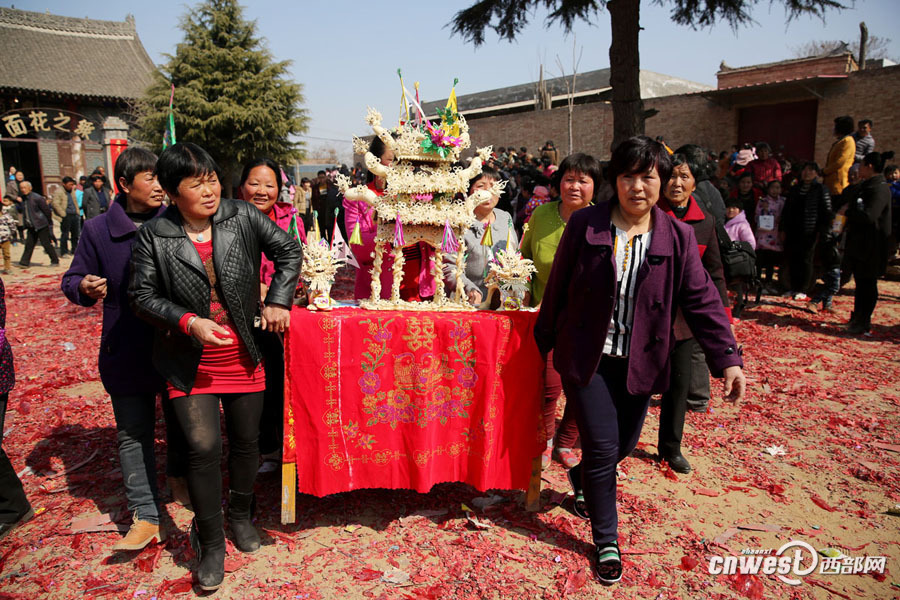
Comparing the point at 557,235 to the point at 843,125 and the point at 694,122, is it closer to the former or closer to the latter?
the point at 843,125

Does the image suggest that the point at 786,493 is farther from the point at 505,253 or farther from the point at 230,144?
the point at 230,144

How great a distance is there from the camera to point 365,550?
2.87m

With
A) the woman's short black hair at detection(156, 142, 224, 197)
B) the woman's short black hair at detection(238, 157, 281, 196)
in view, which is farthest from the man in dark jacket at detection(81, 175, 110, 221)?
the woman's short black hair at detection(156, 142, 224, 197)

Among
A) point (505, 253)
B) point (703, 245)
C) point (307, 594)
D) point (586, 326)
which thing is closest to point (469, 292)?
point (505, 253)

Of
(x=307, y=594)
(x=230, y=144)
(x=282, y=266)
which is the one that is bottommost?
(x=307, y=594)

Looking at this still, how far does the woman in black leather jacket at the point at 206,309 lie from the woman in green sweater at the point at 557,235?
1673 mm

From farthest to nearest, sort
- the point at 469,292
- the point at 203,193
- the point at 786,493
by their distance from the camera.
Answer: the point at 469,292 → the point at 786,493 → the point at 203,193

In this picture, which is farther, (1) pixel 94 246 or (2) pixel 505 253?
(2) pixel 505 253

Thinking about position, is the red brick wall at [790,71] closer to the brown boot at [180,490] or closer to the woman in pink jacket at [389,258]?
the woman in pink jacket at [389,258]

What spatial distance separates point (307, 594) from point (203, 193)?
6.21 feet

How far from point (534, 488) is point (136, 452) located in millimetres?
2150

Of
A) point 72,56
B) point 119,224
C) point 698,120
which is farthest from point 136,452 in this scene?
point 72,56

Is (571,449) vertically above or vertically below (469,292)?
below

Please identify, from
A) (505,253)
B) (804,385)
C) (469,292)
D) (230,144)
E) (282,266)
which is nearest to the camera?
(282,266)
